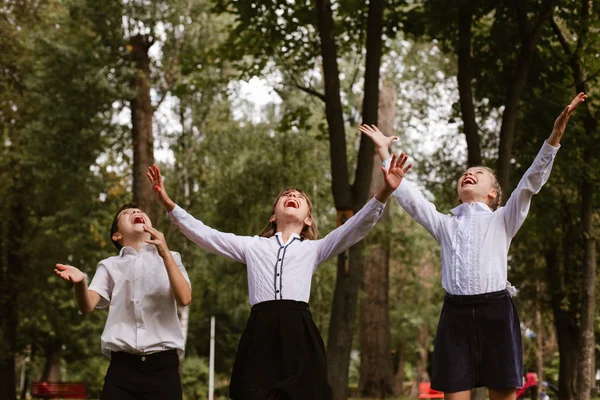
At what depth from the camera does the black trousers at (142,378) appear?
215 inches

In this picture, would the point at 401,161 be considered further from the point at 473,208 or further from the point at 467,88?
the point at 467,88

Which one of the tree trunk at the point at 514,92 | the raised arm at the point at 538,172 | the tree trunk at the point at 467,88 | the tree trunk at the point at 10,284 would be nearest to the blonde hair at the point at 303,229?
the raised arm at the point at 538,172

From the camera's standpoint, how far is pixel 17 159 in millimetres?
21188

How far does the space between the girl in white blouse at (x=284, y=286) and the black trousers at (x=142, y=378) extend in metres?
0.50

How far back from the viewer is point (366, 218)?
5430 millimetres

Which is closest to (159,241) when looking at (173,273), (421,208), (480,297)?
(173,273)

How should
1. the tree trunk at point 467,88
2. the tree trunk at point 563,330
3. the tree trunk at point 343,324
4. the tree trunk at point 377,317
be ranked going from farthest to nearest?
the tree trunk at point 377,317 < the tree trunk at point 563,330 < the tree trunk at point 467,88 < the tree trunk at point 343,324

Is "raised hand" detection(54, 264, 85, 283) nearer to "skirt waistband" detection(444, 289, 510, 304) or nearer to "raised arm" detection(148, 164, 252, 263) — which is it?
"raised arm" detection(148, 164, 252, 263)

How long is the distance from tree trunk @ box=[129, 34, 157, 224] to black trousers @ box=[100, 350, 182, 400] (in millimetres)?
10105

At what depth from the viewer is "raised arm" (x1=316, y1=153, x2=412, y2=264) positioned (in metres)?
5.36

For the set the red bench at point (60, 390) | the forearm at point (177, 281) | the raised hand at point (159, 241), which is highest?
the raised hand at point (159, 241)

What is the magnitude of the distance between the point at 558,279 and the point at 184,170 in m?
10.3

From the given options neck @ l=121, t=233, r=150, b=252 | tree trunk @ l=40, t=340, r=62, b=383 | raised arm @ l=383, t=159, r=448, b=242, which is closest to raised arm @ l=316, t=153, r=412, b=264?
raised arm @ l=383, t=159, r=448, b=242

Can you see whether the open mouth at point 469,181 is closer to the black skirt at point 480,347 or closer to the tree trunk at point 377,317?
the black skirt at point 480,347
